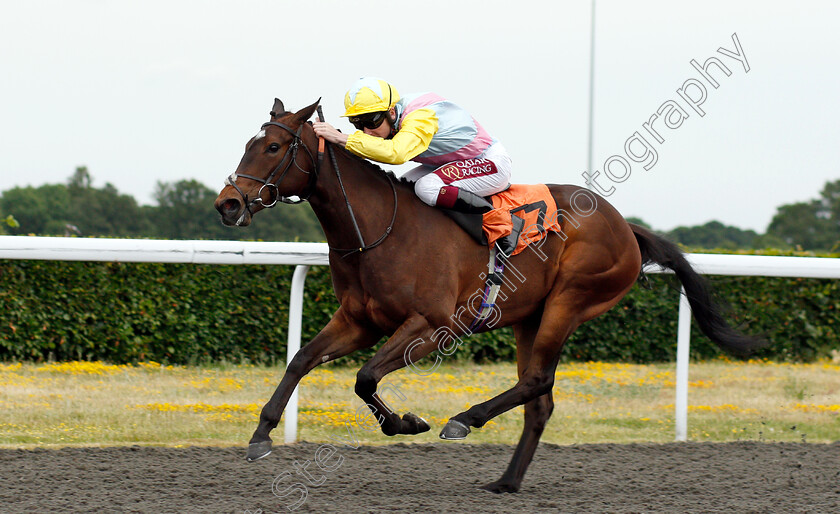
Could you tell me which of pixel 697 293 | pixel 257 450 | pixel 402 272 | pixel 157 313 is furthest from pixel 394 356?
pixel 157 313

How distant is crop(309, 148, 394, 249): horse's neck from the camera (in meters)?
3.70

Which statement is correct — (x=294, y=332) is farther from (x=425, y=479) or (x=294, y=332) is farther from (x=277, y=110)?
(x=277, y=110)

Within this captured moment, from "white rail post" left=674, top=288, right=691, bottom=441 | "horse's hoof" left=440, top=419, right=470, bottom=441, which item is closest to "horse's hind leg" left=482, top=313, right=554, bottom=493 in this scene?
"horse's hoof" left=440, top=419, right=470, bottom=441

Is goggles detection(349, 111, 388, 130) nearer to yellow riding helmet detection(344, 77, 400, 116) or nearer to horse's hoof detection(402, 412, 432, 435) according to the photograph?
yellow riding helmet detection(344, 77, 400, 116)

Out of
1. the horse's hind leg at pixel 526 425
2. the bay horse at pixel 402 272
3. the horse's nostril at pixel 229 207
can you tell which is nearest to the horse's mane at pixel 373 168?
the bay horse at pixel 402 272

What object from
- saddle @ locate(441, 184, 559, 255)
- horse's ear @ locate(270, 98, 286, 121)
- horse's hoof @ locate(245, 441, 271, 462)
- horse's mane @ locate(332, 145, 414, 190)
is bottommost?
horse's hoof @ locate(245, 441, 271, 462)

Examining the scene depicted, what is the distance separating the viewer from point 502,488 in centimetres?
399

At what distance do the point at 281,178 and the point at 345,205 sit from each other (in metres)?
0.34

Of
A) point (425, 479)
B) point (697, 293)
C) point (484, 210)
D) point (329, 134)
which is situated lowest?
point (425, 479)

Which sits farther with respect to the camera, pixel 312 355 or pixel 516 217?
pixel 516 217

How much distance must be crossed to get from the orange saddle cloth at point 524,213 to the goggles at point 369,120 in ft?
2.14

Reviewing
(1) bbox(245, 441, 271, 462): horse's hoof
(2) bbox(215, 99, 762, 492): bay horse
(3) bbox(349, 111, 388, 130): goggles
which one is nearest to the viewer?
(1) bbox(245, 441, 271, 462): horse's hoof

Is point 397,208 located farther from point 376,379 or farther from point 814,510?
point 814,510

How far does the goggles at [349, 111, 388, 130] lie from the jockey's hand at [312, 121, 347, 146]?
0.16m
